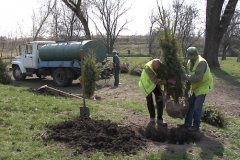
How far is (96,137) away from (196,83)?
286 centimetres

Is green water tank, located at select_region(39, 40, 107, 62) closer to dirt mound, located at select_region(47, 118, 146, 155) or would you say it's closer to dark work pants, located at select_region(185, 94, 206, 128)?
dark work pants, located at select_region(185, 94, 206, 128)

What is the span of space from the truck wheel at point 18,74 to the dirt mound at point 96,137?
15.5 m

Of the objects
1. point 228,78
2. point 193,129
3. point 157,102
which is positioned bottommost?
point 228,78

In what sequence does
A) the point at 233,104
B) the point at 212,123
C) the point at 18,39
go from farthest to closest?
the point at 18,39 < the point at 233,104 < the point at 212,123

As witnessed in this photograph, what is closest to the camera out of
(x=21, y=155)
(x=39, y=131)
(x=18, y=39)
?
(x=21, y=155)

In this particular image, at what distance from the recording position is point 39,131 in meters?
8.26

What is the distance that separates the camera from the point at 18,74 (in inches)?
928

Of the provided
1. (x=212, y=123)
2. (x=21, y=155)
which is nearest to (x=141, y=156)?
(x=21, y=155)

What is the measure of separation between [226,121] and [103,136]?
468 cm

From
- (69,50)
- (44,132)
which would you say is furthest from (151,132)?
(69,50)

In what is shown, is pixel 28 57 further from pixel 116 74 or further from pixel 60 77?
pixel 116 74

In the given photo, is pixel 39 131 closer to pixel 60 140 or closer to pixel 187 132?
pixel 60 140

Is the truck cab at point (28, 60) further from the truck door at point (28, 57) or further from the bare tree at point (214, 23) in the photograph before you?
the bare tree at point (214, 23)

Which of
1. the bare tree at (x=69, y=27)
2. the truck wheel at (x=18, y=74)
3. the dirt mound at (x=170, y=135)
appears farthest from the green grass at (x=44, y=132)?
the bare tree at (x=69, y=27)
